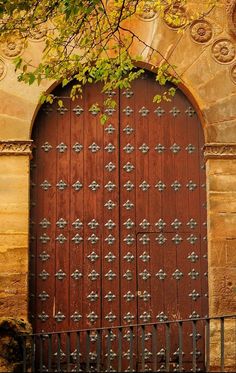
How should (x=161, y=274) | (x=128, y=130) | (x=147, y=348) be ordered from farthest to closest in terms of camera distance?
(x=128, y=130)
(x=161, y=274)
(x=147, y=348)

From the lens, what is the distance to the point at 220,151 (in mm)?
10578

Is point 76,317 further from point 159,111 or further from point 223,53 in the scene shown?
point 223,53

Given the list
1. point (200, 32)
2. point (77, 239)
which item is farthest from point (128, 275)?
point (200, 32)

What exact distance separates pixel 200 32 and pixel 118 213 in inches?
104

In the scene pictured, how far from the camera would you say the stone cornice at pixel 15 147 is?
34.3 ft

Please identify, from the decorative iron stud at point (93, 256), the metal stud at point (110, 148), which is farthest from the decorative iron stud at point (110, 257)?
the metal stud at point (110, 148)

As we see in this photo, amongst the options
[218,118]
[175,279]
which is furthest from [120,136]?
[175,279]

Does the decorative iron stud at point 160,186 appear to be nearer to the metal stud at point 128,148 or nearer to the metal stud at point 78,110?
the metal stud at point 128,148

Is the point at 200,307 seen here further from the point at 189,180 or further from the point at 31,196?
the point at 31,196

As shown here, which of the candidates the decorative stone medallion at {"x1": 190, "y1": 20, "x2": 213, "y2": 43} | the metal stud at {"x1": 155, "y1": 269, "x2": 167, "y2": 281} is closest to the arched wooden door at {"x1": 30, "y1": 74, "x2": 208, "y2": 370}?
the metal stud at {"x1": 155, "y1": 269, "x2": 167, "y2": 281}

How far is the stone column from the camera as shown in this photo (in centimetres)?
1013

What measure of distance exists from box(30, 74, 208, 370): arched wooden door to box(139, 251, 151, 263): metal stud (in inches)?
0.5

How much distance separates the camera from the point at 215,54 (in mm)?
10898

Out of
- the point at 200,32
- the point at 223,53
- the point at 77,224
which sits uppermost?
the point at 200,32
